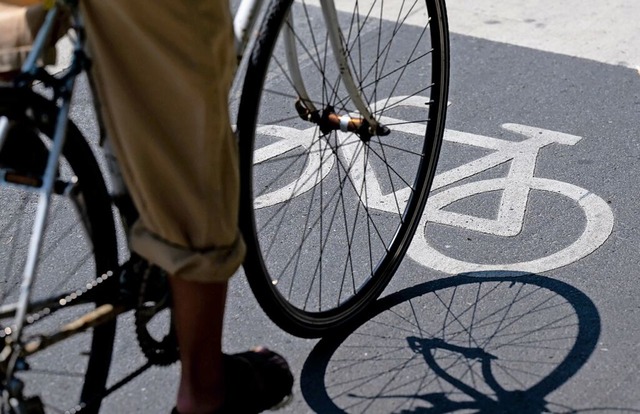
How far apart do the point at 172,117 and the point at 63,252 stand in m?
1.53

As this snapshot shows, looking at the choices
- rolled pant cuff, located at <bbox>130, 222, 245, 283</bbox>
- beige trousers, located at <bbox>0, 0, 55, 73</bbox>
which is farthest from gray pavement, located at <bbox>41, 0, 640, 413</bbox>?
beige trousers, located at <bbox>0, 0, 55, 73</bbox>

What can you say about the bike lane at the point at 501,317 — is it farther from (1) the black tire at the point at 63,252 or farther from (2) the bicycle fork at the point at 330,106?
(2) the bicycle fork at the point at 330,106

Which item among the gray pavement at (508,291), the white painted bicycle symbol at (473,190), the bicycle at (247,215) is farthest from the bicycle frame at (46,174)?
the white painted bicycle symbol at (473,190)

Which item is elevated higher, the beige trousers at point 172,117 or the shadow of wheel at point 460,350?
the beige trousers at point 172,117

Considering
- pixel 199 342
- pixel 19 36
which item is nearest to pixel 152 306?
pixel 199 342

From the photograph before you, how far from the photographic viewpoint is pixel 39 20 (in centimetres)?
234

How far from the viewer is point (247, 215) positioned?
2.75m

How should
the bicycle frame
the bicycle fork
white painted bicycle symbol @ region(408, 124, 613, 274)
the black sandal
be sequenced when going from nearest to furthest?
the bicycle frame, the black sandal, the bicycle fork, white painted bicycle symbol @ region(408, 124, 613, 274)

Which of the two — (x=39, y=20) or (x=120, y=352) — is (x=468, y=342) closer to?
(x=120, y=352)

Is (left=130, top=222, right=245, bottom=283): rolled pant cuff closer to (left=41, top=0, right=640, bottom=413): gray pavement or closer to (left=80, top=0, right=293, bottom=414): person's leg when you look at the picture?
(left=80, top=0, right=293, bottom=414): person's leg

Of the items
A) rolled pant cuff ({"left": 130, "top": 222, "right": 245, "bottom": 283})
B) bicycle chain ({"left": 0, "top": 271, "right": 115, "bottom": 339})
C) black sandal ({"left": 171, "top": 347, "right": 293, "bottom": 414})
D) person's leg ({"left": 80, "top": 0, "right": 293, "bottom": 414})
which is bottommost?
black sandal ({"left": 171, "top": 347, "right": 293, "bottom": 414})

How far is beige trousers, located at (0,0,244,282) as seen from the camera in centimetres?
228

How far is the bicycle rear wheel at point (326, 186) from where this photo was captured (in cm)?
284

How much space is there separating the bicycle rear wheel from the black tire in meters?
0.35
